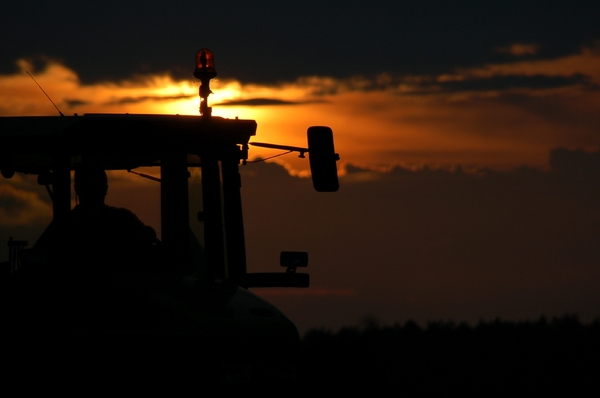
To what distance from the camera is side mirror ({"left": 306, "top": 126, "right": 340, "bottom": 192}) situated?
9242mm

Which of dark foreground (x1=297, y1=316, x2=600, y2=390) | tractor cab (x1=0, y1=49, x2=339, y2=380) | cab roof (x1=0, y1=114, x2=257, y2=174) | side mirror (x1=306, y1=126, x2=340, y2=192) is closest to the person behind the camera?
tractor cab (x1=0, y1=49, x2=339, y2=380)

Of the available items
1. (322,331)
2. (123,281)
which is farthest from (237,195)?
(322,331)

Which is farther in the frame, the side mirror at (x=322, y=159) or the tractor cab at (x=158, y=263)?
the side mirror at (x=322, y=159)

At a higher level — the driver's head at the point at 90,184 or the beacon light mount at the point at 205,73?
the beacon light mount at the point at 205,73

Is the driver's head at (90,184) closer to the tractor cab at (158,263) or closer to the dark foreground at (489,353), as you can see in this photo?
the tractor cab at (158,263)

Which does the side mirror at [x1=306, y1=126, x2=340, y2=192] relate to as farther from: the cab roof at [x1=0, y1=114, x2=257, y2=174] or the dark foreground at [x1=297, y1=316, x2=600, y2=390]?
the dark foreground at [x1=297, y1=316, x2=600, y2=390]

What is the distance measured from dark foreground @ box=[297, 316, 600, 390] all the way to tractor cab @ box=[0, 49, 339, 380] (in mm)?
1783

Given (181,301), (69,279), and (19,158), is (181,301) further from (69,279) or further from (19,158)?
(19,158)

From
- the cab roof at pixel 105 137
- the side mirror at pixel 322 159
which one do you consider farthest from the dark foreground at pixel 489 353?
the cab roof at pixel 105 137

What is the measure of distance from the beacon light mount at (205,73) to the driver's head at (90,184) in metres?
1.01

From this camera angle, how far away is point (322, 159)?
9336 mm

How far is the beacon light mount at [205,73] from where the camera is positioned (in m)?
8.97

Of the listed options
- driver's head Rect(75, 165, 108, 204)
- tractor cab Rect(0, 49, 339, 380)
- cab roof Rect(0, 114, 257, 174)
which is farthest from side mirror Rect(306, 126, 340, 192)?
driver's head Rect(75, 165, 108, 204)

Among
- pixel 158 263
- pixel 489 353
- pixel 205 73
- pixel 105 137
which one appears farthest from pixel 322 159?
pixel 489 353
